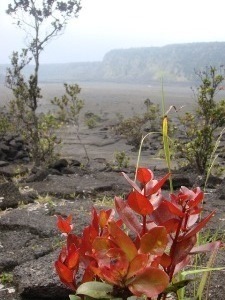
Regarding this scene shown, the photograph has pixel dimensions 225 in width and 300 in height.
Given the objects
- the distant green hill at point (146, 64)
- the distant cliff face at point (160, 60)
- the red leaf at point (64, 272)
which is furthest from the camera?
the distant green hill at point (146, 64)

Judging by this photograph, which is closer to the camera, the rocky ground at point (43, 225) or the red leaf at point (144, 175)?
the red leaf at point (144, 175)

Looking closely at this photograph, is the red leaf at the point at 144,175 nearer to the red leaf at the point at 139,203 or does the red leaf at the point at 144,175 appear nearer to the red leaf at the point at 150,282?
the red leaf at the point at 139,203

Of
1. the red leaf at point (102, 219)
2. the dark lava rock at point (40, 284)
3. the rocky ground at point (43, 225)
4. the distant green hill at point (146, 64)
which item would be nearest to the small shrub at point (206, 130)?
the rocky ground at point (43, 225)

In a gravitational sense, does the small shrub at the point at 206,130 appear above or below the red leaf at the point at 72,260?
below

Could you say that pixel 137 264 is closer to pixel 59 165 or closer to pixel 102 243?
pixel 102 243

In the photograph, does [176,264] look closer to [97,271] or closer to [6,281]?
[97,271]

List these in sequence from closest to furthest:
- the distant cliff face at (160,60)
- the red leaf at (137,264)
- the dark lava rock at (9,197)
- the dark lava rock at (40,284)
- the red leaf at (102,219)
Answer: the red leaf at (137,264) < the red leaf at (102,219) < the dark lava rock at (40,284) < the dark lava rock at (9,197) < the distant cliff face at (160,60)

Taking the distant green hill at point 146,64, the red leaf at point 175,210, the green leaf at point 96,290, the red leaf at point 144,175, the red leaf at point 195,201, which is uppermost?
the red leaf at point 144,175

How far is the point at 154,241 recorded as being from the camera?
0.90m

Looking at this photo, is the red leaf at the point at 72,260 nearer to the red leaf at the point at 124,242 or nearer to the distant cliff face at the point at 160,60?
the red leaf at the point at 124,242

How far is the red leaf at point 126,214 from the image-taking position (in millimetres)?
983

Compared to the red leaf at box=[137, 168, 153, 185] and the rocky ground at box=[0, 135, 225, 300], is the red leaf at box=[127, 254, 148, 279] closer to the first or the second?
the red leaf at box=[137, 168, 153, 185]

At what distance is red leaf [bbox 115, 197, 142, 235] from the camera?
0.98 meters

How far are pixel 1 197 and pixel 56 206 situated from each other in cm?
66
